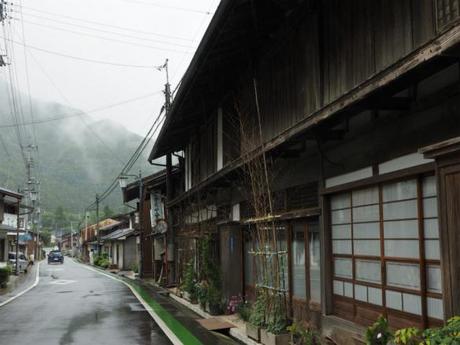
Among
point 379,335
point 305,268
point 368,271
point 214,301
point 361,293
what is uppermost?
point 368,271

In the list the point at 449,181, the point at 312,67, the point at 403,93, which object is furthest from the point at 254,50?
the point at 449,181

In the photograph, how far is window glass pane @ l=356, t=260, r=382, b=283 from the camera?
8477 mm

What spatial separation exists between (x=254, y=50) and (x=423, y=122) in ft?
25.0

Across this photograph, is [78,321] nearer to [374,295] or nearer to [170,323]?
[170,323]

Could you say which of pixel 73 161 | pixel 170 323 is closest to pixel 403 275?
pixel 170 323

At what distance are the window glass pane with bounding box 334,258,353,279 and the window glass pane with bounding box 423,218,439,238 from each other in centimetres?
253

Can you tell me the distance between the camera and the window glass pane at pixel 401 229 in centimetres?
737

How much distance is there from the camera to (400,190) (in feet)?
25.4

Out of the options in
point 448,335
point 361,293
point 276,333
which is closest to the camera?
point 448,335

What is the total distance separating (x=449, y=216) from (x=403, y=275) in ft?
8.64

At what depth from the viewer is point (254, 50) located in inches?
553

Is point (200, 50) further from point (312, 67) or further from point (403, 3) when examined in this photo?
point (403, 3)

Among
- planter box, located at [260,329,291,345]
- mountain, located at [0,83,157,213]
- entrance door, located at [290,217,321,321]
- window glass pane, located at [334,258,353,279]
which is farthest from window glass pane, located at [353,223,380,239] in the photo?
mountain, located at [0,83,157,213]

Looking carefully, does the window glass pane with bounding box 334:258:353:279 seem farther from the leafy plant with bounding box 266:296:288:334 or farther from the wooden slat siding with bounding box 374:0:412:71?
the wooden slat siding with bounding box 374:0:412:71
